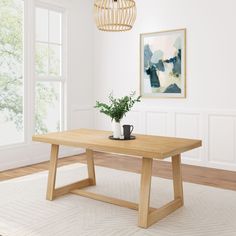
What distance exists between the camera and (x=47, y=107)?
18.0 feet

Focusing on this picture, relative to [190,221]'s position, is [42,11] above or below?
above

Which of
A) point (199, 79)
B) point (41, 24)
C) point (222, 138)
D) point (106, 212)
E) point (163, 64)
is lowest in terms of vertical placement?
point (106, 212)

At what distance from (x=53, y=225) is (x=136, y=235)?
0.70 m

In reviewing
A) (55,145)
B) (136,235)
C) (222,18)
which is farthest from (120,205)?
(222,18)

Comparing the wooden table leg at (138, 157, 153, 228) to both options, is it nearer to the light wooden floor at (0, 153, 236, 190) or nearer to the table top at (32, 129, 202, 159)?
the table top at (32, 129, 202, 159)

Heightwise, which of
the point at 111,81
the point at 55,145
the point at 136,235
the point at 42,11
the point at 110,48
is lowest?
the point at 136,235

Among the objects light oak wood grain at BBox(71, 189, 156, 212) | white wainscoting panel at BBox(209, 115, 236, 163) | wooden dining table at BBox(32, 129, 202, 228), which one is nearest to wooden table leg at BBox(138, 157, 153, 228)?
wooden dining table at BBox(32, 129, 202, 228)

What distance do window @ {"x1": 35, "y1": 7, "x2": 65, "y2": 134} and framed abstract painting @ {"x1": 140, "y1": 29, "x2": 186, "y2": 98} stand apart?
139cm

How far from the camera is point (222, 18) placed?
15.5 feet

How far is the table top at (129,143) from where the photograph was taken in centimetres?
270

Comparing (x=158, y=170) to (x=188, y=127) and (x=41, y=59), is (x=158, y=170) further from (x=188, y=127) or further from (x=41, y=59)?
(x=41, y=59)

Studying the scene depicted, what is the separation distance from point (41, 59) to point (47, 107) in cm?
78

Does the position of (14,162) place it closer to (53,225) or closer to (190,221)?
(53,225)

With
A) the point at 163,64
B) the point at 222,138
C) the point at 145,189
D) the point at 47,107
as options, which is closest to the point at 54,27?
the point at 47,107
